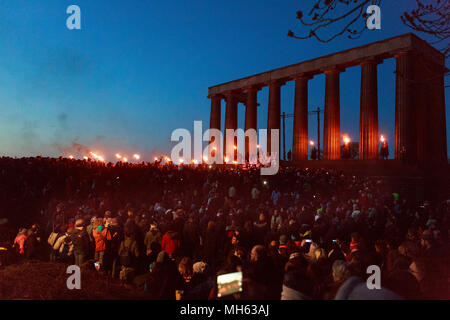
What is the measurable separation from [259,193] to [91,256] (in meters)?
11.5

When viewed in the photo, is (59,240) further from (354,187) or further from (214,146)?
(214,146)

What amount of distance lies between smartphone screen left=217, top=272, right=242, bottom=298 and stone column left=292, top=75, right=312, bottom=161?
116 ft

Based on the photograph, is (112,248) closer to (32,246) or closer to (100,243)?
(100,243)

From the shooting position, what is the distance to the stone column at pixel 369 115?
3222cm

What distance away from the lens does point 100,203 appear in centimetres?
1500

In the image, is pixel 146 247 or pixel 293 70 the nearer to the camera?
pixel 146 247

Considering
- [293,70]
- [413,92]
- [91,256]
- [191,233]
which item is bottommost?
[91,256]

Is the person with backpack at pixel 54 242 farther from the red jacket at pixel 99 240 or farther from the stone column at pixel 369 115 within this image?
the stone column at pixel 369 115

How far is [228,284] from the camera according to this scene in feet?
12.3

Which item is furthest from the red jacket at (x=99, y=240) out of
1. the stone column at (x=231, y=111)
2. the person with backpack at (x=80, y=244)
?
the stone column at (x=231, y=111)

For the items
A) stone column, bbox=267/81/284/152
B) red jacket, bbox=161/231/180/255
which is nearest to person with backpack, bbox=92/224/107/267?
red jacket, bbox=161/231/180/255

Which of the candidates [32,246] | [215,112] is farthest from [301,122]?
[32,246]

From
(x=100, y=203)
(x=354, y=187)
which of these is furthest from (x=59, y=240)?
(x=354, y=187)
